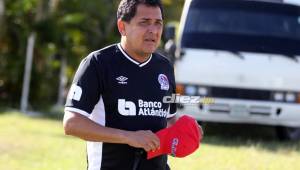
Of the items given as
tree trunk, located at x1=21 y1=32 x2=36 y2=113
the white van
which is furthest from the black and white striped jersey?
tree trunk, located at x1=21 y1=32 x2=36 y2=113

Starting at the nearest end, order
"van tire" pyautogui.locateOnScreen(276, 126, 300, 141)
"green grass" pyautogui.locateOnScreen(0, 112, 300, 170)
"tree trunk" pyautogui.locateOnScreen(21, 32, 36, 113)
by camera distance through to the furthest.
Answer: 1. "green grass" pyautogui.locateOnScreen(0, 112, 300, 170)
2. "van tire" pyautogui.locateOnScreen(276, 126, 300, 141)
3. "tree trunk" pyautogui.locateOnScreen(21, 32, 36, 113)

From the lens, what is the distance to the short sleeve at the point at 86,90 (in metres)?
3.79

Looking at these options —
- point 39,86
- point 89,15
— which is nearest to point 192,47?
point 39,86

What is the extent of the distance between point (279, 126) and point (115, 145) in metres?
9.31

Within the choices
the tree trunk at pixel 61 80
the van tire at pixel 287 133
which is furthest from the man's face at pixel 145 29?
the tree trunk at pixel 61 80

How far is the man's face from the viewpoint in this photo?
3.84 meters

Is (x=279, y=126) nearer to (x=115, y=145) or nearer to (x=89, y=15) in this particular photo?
(x=115, y=145)

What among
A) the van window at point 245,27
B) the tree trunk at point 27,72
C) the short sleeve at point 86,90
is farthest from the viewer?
the tree trunk at point 27,72

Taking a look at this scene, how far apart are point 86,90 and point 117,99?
7.6 inches

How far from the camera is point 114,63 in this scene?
3.92 metres

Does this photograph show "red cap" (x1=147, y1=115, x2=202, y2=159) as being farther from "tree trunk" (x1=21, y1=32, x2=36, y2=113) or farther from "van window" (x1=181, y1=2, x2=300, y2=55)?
"tree trunk" (x1=21, y1=32, x2=36, y2=113)

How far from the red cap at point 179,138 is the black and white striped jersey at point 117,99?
0.09 meters

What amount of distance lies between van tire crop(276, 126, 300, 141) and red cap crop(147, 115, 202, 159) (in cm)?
916

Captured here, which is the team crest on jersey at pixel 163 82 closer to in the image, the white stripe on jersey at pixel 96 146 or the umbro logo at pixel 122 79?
the umbro logo at pixel 122 79
